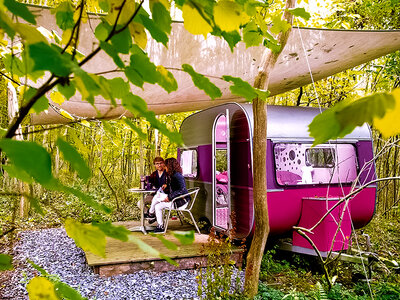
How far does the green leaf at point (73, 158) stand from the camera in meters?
0.53

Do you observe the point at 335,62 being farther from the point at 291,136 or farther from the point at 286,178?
the point at 286,178

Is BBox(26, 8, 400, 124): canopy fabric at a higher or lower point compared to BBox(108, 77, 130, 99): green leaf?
higher

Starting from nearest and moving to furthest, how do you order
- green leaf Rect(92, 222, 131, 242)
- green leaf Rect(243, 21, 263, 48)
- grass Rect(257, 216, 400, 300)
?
green leaf Rect(92, 222, 131, 242)
green leaf Rect(243, 21, 263, 48)
grass Rect(257, 216, 400, 300)

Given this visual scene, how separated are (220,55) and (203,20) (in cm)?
326

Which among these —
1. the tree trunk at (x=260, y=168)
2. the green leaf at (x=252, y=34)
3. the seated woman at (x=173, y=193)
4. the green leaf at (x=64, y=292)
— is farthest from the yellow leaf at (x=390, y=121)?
the seated woman at (x=173, y=193)

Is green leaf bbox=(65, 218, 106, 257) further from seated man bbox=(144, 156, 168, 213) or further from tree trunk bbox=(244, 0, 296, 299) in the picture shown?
seated man bbox=(144, 156, 168, 213)

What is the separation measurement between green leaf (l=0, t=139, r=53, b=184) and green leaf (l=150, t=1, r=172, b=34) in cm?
41

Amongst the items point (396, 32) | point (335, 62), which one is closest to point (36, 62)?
point (396, 32)

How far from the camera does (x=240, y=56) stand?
3.91 m

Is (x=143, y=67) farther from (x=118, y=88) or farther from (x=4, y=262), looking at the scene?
(x=4, y=262)

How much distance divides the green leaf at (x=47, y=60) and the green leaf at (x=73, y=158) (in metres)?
0.16

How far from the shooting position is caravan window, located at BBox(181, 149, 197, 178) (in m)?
6.41

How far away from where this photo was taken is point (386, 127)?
1.25 feet

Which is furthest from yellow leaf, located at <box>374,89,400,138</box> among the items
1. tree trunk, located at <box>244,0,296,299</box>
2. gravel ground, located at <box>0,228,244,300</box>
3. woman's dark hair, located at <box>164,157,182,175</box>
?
woman's dark hair, located at <box>164,157,182,175</box>
